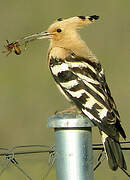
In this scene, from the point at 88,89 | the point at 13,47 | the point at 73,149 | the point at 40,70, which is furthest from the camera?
the point at 40,70

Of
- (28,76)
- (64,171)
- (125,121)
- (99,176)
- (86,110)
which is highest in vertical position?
(28,76)

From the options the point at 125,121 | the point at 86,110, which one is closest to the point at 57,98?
the point at 125,121

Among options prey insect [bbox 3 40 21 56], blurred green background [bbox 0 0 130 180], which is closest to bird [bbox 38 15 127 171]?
prey insect [bbox 3 40 21 56]

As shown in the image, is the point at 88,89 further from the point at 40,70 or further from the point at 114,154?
the point at 40,70

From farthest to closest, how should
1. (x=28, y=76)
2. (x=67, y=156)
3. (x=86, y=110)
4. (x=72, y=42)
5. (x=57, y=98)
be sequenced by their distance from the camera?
(x=28, y=76)
(x=57, y=98)
(x=72, y=42)
(x=86, y=110)
(x=67, y=156)

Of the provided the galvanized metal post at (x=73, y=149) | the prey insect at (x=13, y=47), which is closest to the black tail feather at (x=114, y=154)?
the galvanized metal post at (x=73, y=149)

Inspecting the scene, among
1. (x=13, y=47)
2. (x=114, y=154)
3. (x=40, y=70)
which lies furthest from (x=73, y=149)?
(x=40, y=70)

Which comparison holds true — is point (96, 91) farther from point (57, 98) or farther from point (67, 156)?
point (57, 98)
